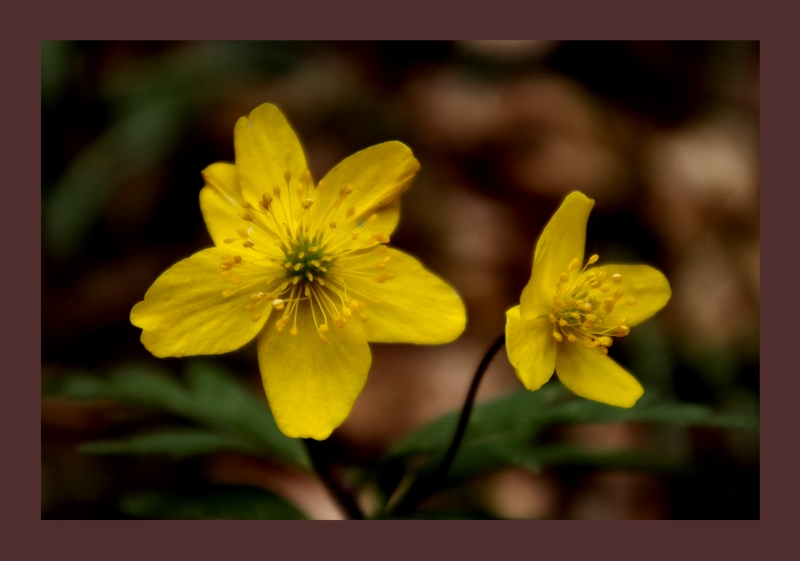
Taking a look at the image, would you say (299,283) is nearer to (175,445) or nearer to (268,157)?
(268,157)

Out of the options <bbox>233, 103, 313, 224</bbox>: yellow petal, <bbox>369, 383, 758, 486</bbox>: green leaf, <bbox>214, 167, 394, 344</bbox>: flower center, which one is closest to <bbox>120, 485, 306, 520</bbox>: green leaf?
<bbox>369, 383, 758, 486</bbox>: green leaf

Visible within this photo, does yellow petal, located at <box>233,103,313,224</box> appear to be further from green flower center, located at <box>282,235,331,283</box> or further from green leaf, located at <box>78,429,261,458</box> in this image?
green leaf, located at <box>78,429,261,458</box>

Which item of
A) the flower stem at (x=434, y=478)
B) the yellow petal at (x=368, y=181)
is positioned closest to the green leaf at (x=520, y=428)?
the flower stem at (x=434, y=478)

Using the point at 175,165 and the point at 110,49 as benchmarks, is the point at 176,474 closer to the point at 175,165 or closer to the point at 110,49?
the point at 175,165

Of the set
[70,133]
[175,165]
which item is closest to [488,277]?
[175,165]

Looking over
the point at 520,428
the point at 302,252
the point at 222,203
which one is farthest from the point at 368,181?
the point at 520,428

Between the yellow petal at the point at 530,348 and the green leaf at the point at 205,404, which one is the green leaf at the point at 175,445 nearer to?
the green leaf at the point at 205,404
